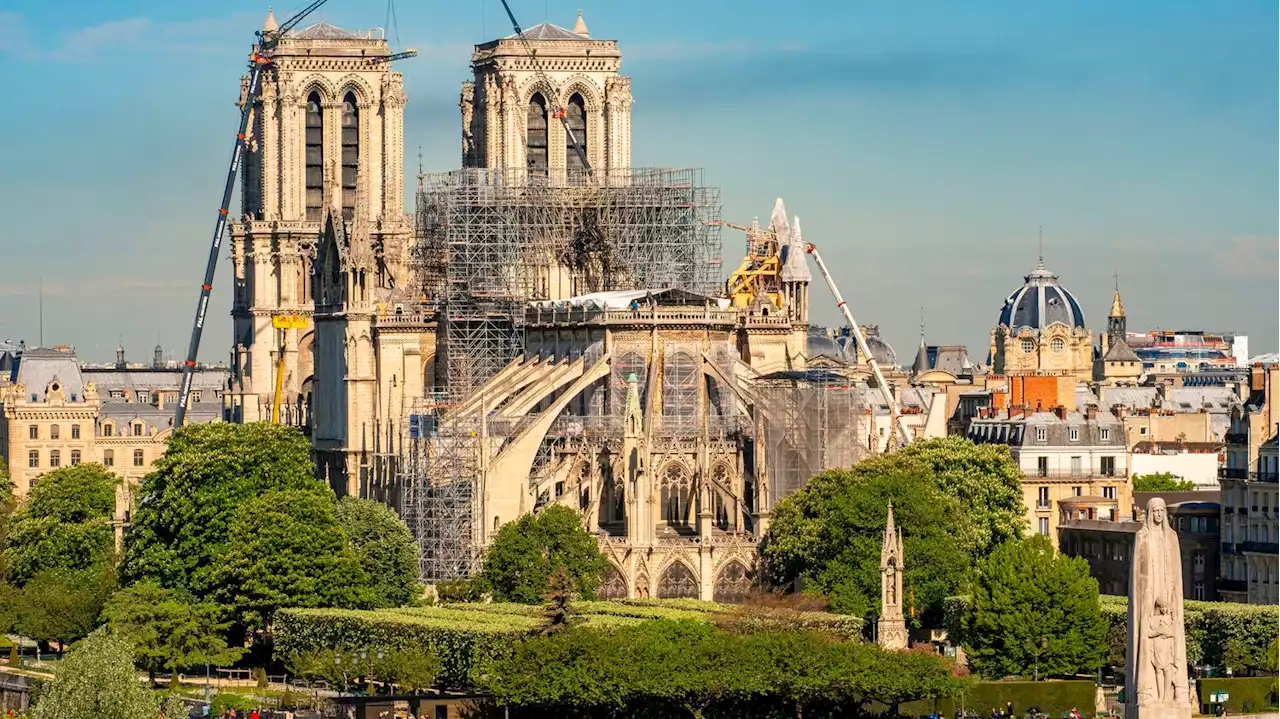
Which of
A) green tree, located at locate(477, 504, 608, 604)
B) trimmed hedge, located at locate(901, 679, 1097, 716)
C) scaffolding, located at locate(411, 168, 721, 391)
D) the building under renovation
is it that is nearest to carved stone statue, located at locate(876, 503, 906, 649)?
trimmed hedge, located at locate(901, 679, 1097, 716)

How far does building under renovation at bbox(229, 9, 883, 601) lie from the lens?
144625 millimetres

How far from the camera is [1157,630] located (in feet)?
268

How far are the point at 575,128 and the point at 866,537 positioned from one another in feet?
179

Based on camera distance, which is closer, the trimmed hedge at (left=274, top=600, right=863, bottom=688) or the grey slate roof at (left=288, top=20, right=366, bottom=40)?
the trimmed hedge at (left=274, top=600, right=863, bottom=688)

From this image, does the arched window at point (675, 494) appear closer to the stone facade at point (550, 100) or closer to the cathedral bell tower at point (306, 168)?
the stone facade at point (550, 100)

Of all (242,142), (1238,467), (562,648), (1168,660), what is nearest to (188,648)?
(562,648)

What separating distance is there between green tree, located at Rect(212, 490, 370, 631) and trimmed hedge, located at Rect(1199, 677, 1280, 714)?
1295 inches

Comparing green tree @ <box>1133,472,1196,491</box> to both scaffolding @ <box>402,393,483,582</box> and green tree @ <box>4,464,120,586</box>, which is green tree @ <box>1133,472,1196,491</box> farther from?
green tree @ <box>4,464,120,586</box>

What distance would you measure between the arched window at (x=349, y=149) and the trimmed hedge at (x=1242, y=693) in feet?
285

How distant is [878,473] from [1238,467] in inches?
548

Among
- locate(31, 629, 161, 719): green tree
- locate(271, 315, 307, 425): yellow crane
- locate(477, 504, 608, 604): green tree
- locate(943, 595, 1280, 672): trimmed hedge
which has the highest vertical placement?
locate(271, 315, 307, 425): yellow crane

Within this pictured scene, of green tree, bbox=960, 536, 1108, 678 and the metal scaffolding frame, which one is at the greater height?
the metal scaffolding frame

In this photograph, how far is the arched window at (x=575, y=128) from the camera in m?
180

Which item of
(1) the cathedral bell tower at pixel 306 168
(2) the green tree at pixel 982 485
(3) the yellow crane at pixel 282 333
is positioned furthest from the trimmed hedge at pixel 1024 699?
(3) the yellow crane at pixel 282 333
